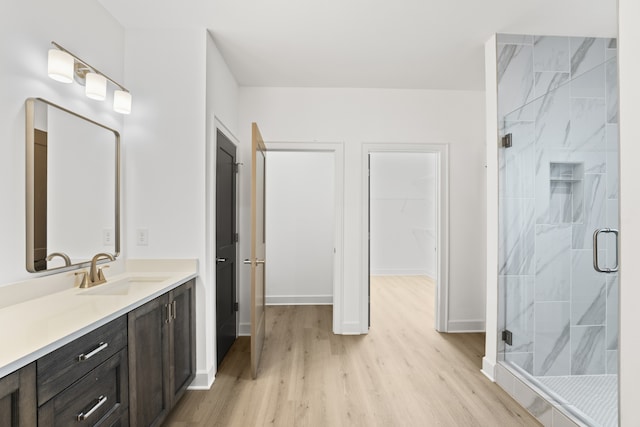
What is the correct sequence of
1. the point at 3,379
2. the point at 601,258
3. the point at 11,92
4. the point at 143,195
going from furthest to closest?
the point at 143,195, the point at 601,258, the point at 11,92, the point at 3,379

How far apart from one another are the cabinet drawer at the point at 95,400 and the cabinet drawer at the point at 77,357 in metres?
0.03

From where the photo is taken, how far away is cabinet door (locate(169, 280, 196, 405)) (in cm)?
205

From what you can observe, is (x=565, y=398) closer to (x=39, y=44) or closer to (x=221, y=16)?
(x=221, y=16)

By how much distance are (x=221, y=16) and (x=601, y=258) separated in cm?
305

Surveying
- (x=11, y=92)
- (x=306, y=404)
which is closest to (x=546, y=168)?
(x=306, y=404)

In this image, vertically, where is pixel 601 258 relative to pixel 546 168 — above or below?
below

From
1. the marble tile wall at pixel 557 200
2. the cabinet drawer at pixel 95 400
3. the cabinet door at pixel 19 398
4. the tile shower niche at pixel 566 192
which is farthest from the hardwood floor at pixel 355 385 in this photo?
the tile shower niche at pixel 566 192

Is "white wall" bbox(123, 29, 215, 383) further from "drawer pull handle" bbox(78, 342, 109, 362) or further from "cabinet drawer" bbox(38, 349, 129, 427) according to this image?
"drawer pull handle" bbox(78, 342, 109, 362)

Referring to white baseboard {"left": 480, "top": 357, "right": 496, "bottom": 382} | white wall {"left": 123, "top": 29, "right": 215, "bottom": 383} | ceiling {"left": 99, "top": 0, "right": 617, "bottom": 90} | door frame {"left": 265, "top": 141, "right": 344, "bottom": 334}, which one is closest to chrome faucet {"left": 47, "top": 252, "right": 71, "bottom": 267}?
white wall {"left": 123, "top": 29, "right": 215, "bottom": 383}

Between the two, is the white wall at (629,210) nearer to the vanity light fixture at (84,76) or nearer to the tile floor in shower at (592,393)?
the tile floor in shower at (592,393)

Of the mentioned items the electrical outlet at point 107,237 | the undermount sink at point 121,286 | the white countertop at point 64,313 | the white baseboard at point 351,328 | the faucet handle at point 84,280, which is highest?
the electrical outlet at point 107,237

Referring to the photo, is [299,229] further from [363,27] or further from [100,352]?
[100,352]

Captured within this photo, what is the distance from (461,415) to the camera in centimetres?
212

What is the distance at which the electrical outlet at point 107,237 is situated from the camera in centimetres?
220
